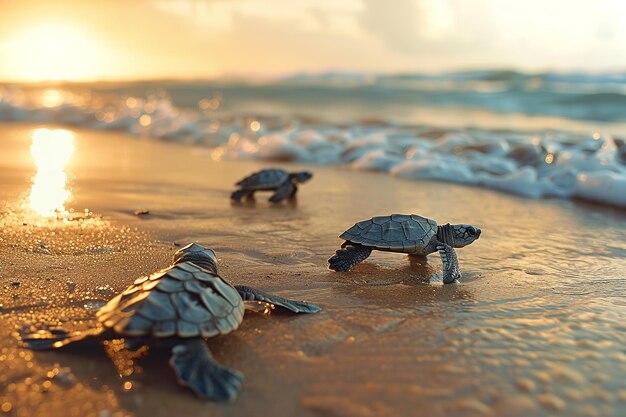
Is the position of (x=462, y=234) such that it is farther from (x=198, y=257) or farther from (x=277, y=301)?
(x=198, y=257)

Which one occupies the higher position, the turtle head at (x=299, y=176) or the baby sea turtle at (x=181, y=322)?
the turtle head at (x=299, y=176)

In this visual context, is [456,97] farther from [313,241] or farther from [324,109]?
[313,241]

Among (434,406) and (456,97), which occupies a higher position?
(456,97)

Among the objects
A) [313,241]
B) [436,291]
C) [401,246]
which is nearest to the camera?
[436,291]

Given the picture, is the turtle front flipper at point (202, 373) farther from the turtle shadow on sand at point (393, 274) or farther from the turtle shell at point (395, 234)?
the turtle shell at point (395, 234)

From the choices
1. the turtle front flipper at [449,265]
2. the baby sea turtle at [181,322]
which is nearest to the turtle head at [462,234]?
the turtle front flipper at [449,265]

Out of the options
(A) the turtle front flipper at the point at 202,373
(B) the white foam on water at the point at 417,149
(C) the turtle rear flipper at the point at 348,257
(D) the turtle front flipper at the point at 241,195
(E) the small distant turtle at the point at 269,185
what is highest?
(B) the white foam on water at the point at 417,149

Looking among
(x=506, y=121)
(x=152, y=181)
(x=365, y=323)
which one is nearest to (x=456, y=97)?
(x=506, y=121)
